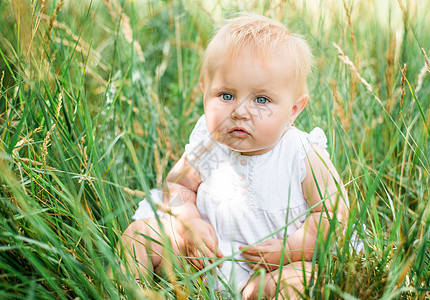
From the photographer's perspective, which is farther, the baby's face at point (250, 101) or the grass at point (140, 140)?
the baby's face at point (250, 101)

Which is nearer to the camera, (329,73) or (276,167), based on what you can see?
(276,167)

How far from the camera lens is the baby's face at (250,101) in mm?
1268

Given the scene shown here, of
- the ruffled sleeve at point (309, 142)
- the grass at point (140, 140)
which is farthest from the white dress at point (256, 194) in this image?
the grass at point (140, 140)

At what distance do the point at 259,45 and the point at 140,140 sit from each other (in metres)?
0.78

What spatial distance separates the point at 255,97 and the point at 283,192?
307 mm

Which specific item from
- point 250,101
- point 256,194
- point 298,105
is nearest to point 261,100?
point 250,101

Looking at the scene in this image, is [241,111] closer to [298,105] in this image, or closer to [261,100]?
[261,100]

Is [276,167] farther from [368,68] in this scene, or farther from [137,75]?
[368,68]

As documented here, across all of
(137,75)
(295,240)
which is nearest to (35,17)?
(137,75)

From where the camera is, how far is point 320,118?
186cm

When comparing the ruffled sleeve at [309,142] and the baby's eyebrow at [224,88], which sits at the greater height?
the baby's eyebrow at [224,88]

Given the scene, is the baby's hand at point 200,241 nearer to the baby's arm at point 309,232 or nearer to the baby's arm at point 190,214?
the baby's arm at point 190,214

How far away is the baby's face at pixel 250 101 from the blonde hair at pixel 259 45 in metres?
0.02

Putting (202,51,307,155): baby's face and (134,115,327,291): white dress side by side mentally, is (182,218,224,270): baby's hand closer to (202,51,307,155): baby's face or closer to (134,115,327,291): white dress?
(134,115,327,291): white dress
